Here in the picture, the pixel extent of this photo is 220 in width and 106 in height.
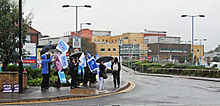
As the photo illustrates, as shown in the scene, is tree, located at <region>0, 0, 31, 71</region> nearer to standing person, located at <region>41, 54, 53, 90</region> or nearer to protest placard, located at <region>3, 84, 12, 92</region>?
protest placard, located at <region>3, 84, 12, 92</region>

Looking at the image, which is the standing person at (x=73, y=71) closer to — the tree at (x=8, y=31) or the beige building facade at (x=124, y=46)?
the tree at (x=8, y=31)

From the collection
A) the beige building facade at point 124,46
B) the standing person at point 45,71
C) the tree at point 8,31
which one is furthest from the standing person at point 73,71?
the beige building facade at point 124,46

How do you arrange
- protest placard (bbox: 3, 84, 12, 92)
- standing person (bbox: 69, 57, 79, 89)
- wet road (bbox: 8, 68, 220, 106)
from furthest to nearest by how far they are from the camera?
standing person (bbox: 69, 57, 79, 89) → protest placard (bbox: 3, 84, 12, 92) → wet road (bbox: 8, 68, 220, 106)

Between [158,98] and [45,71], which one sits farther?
[45,71]

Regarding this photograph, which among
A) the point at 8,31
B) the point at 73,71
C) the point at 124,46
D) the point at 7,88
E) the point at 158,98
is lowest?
the point at 158,98

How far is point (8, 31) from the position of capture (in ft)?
51.3

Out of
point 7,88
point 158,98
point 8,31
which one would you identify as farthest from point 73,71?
point 158,98

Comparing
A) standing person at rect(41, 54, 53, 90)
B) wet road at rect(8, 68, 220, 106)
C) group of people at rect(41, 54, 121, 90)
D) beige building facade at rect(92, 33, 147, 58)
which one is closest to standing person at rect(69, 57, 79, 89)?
group of people at rect(41, 54, 121, 90)

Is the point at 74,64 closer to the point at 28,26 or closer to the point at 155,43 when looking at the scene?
the point at 28,26

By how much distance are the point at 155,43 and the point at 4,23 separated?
312 ft

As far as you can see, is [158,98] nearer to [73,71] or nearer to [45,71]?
[73,71]

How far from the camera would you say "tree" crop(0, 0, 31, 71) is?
50.6 ft

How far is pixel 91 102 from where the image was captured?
11664 millimetres

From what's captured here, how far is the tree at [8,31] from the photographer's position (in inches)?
608
